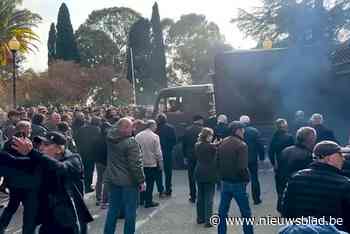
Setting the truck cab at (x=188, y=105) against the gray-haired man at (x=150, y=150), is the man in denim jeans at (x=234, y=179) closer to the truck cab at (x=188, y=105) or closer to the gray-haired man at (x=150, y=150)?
the gray-haired man at (x=150, y=150)

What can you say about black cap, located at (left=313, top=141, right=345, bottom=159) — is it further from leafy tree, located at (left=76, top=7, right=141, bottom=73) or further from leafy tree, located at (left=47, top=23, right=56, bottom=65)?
leafy tree, located at (left=47, top=23, right=56, bottom=65)

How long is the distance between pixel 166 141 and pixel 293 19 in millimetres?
18404

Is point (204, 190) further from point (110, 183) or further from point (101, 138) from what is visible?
point (101, 138)

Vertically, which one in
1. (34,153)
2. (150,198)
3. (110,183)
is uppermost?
(34,153)

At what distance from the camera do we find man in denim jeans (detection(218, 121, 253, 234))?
23.4 ft

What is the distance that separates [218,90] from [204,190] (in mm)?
5961

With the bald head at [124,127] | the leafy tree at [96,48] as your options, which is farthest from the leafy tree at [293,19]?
the leafy tree at [96,48]

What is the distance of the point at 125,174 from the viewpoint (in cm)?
711

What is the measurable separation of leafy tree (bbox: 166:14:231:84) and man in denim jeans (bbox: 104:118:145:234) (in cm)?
5254

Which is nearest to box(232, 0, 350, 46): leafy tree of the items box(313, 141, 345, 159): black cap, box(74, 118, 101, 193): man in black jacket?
box(74, 118, 101, 193): man in black jacket

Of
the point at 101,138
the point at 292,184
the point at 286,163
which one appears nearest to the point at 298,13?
the point at 101,138

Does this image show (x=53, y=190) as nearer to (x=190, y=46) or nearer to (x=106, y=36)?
(x=106, y=36)

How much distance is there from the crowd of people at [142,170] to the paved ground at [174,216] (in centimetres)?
23

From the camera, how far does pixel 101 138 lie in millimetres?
10469
